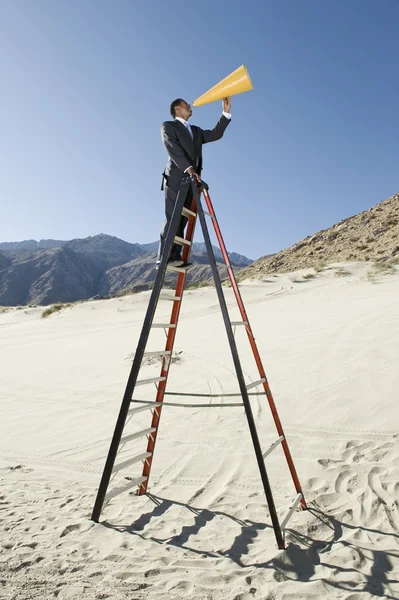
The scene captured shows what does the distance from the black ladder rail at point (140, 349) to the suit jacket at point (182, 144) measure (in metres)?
0.12

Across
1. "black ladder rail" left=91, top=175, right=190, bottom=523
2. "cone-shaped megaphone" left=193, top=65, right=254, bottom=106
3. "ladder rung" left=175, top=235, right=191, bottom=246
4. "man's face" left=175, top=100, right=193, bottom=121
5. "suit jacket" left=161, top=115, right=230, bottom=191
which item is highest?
"cone-shaped megaphone" left=193, top=65, right=254, bottom=106

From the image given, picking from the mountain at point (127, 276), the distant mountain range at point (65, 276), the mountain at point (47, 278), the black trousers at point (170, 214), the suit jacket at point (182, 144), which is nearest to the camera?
the suit jacket at point (182, 144)

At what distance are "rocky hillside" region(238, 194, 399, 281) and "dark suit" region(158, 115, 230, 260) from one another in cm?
1957

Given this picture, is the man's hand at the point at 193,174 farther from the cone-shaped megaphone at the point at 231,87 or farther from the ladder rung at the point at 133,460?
the ladder rung at the point at 133,460

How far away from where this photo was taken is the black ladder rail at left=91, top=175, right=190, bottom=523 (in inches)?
127

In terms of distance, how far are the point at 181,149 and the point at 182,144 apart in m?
0.04

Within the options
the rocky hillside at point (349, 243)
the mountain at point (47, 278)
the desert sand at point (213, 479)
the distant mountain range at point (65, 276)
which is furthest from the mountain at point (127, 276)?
the desert sand at point (213, 479)

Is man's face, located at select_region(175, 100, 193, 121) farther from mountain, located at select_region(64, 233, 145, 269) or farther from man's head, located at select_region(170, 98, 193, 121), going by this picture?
mountain, located at select_region(64, 233, 145, 269)

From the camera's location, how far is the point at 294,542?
2975mm

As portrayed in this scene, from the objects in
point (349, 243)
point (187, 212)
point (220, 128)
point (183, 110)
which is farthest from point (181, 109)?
point (349, 243)

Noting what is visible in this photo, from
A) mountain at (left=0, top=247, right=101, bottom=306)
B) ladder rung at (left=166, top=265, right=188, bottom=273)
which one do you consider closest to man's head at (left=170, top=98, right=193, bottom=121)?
ladder rung at (left=166, top=265, right=188, bottom=273)

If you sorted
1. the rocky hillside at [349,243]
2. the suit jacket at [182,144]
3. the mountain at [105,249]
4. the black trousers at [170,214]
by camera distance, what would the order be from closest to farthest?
the suit jacket at [182,144], the black trousers at [170,214], the rocky hillside at [349,243], the mountain at [105,249]

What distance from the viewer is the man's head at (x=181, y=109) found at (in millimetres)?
3525

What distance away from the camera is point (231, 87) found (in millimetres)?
3281
